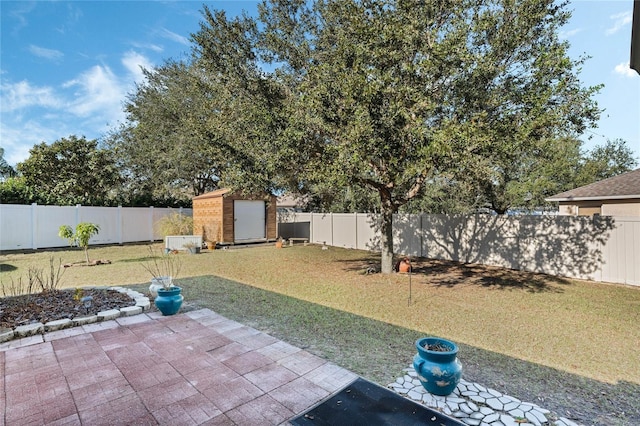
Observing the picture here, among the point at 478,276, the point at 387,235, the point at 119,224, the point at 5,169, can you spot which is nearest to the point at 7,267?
the point at 119,224

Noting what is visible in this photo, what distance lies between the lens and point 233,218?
13766 mm

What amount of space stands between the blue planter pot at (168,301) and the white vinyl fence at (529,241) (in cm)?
841

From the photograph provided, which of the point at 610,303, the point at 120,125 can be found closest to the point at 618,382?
the point at 610,303

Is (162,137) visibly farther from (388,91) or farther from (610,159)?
(610,159)

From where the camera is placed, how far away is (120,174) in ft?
55.0

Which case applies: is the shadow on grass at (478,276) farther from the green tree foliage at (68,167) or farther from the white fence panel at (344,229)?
the green tree foliage at (68,167)

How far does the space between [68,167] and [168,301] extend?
15996 mm

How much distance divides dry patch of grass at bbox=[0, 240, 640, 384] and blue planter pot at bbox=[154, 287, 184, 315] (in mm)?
2157

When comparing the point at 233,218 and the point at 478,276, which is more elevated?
the point at 233,218

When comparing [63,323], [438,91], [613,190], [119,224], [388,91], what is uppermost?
[438,91]

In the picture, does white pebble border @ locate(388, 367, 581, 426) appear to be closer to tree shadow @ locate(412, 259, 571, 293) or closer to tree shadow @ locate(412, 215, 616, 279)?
tree shadow @ locate(412, 259, 571, 293)

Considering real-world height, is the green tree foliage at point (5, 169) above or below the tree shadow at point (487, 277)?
above

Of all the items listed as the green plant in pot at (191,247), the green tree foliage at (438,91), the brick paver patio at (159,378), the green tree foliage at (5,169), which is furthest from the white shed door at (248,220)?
the green tree foliage at (5,169)

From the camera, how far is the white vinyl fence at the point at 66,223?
1137 centimetres
